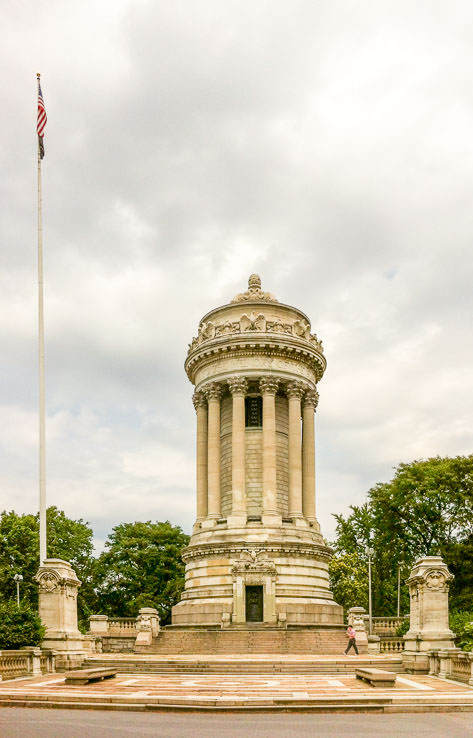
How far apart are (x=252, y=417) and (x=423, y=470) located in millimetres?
14646

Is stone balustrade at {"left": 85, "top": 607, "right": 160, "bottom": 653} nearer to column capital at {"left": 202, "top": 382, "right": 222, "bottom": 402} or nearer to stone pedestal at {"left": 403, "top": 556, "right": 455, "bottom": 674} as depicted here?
stone pedestal at {"left": 403, "top": 556, "right": 455, "bottom": 674}

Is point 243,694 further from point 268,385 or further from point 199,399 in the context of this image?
point 199,399

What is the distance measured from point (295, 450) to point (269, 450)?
229 cm

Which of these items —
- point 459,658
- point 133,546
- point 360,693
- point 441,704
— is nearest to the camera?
point 441,704

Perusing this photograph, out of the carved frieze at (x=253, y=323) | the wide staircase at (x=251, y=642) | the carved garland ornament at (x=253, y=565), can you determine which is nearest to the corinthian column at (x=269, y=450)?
the carved garland ornament at (x=253, y=565)

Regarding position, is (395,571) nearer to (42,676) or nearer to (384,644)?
(384,644)

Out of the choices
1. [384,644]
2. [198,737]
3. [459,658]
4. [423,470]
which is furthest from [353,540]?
[198,737]

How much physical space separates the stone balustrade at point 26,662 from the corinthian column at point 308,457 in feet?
89.5

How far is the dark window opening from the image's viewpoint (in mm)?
57781

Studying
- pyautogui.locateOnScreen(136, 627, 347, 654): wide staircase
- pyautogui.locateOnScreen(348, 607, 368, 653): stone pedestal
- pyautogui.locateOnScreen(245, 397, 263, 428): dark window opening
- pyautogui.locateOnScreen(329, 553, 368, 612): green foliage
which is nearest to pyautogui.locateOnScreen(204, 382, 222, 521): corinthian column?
pyautogui.locateOnScreen(245, 397, 263, 428): dark window opening

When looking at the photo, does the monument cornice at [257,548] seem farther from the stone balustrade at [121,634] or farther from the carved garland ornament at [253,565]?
the stone balustrade at [121,634]

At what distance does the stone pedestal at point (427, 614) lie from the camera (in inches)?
1299

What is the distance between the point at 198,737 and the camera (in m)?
15.0

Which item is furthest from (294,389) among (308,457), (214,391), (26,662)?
(26,662)
